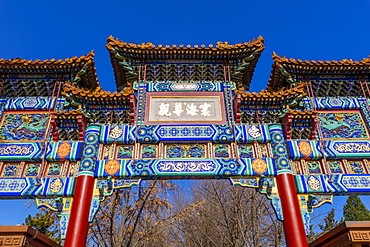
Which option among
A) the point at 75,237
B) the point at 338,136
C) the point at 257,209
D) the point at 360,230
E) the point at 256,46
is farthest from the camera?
the point at 257,209

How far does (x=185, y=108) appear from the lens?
832 centimetres

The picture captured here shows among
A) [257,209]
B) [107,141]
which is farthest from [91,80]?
[257,209]

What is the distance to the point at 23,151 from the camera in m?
7.54

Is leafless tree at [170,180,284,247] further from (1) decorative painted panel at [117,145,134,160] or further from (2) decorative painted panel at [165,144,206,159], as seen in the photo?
(1) decorative painted panel at [117,145,134,160]

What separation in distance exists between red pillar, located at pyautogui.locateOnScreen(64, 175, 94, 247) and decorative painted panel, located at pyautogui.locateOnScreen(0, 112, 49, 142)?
6.77ft

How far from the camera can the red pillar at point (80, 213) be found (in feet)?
20.5

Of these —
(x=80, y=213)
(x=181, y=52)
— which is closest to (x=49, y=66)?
(x=181, y=52)

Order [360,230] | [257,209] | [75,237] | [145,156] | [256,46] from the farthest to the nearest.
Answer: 1. [257,209]
2. [256,46]
3. [145,156]
4. [75,237]
5. [360,230]

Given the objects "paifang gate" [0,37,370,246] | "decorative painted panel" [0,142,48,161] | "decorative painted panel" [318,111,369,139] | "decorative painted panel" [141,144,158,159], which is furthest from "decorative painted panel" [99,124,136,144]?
"decorative painted panel" [318,111,369,139]

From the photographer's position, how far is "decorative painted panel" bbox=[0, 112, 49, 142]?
7906 millimetres

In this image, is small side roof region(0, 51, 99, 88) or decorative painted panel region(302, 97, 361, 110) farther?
decorative painted panel region(302, 97, 361, 110)

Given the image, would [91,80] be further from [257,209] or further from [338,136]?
[257,209]

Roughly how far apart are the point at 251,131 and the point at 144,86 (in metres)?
3.43

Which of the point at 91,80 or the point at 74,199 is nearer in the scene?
the point at 74,199
